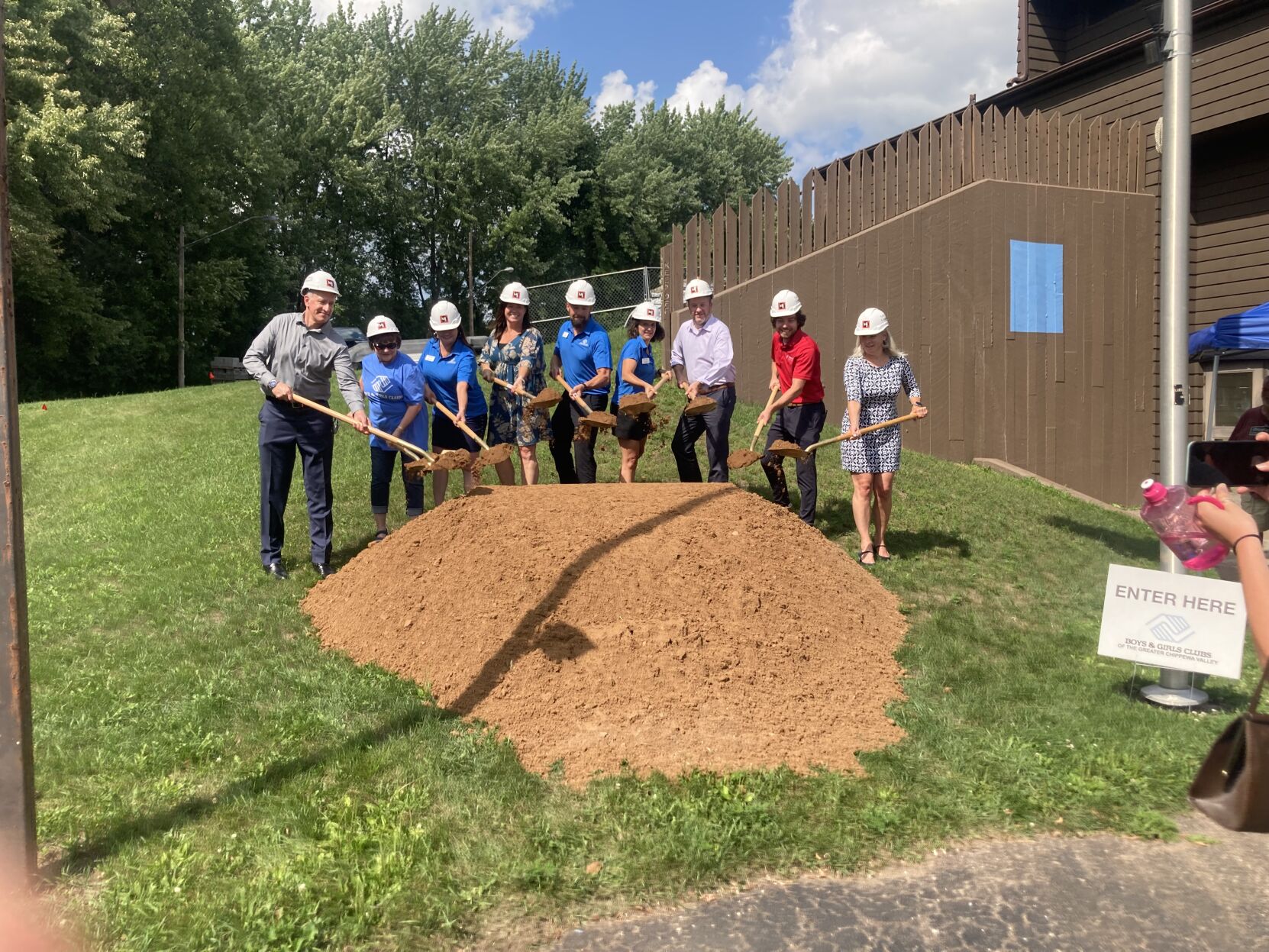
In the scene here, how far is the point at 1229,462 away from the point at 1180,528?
3.17 ft

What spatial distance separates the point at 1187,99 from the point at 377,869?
5.18 metres

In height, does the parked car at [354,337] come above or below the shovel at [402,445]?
above

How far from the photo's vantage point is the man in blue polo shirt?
734cm

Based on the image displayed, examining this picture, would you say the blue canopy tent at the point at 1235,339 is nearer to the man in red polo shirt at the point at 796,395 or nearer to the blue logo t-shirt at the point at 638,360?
the man in red polo shirt at the point at 796,395

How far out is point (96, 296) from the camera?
28906 millimetres

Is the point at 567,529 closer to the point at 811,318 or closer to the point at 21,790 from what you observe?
the point at 21,790

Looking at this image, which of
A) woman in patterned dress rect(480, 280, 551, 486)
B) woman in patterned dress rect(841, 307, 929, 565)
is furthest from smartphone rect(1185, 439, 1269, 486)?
woman in patterned dress rect(480, 280, 551, 486)

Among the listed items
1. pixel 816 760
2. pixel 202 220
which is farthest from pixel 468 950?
pixel 202 220

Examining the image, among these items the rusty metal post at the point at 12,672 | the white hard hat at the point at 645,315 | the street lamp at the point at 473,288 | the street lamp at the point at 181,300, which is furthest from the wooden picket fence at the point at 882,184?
the street lamp at the point at 473,288

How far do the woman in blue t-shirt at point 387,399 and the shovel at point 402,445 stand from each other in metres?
0.21

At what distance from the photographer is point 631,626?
459cm

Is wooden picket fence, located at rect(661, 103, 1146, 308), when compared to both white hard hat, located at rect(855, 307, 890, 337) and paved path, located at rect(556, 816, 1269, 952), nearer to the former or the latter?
white hard hat, located at rect(855, 307, 890, 337)

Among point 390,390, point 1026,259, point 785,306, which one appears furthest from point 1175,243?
point 1026,259

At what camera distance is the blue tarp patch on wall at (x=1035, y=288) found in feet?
39.7
